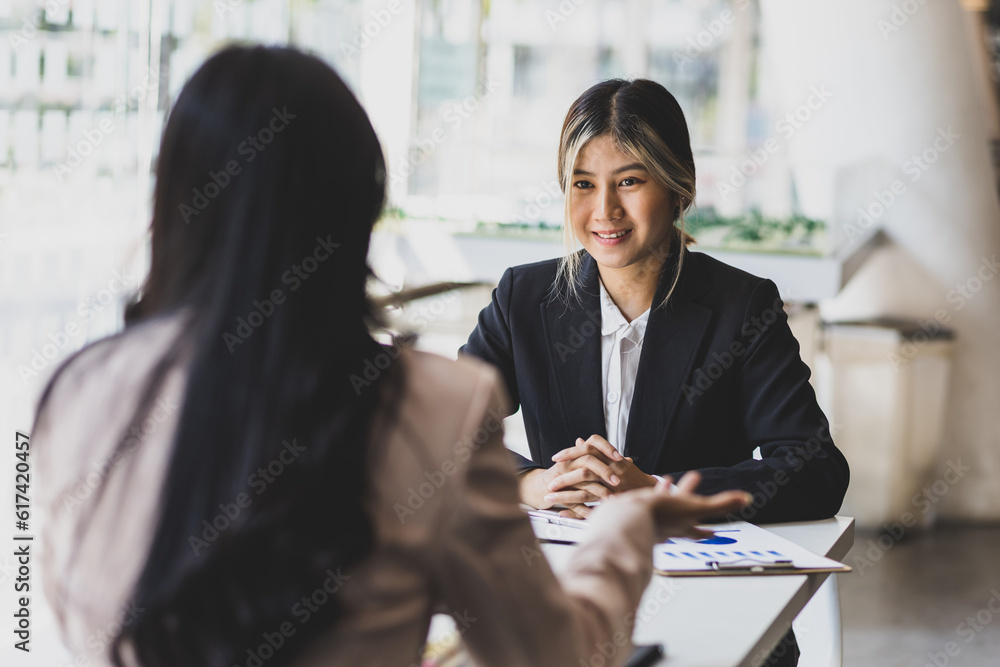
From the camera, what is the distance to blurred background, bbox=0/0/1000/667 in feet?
9.09

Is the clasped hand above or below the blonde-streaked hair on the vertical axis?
below

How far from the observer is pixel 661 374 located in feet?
6.19

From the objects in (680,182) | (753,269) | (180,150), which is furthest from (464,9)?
(180,150)

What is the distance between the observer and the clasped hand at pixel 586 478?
1.59m

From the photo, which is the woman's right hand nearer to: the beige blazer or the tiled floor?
the beige blazer

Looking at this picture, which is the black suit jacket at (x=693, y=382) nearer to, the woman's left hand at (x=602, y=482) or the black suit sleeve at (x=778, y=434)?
the black suit sleeve at (x=778, y=434)

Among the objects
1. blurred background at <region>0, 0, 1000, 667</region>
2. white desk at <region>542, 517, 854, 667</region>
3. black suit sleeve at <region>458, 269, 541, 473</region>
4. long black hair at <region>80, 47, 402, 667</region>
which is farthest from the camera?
blurred background at <region>0, 0, 1000, 667</region>

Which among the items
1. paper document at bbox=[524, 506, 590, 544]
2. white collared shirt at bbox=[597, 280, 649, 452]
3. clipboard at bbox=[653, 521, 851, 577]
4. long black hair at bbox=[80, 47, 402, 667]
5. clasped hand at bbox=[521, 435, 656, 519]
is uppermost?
long black hair at bbox=[80, 47, 402, 667]

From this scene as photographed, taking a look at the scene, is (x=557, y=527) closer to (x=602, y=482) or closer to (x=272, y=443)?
(x=602, y=482)

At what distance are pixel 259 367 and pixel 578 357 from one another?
1234 mm

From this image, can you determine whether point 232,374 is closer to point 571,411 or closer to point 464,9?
point 571,411

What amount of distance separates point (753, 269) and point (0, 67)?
3370 millimetres

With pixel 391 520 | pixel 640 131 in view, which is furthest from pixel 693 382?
pixel 391 520

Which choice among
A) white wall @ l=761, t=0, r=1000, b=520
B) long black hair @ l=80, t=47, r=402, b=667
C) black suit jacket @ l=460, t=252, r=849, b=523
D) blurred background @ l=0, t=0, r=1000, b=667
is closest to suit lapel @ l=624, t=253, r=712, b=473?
black suit jacket @ l=460, t=252, r=849, b=523
